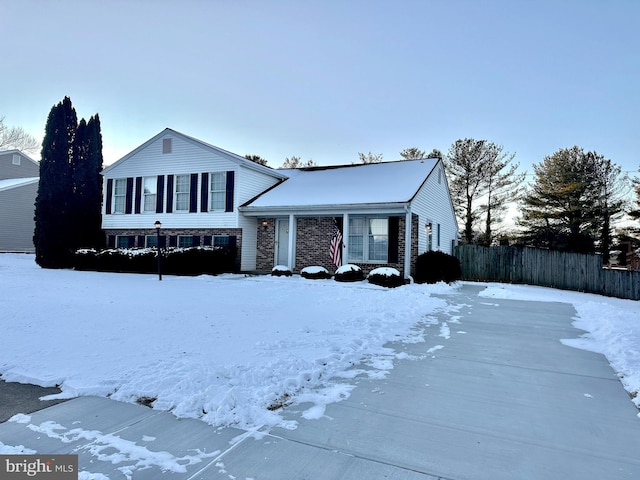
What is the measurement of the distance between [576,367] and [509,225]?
1019 inches

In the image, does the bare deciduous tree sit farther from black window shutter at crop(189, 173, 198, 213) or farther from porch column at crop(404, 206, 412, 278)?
porch column at crop(404, 206, 412, 278)

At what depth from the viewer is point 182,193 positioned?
54.7ft

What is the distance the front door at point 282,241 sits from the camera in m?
15.8

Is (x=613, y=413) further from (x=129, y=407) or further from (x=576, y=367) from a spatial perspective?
(x=129, y=407)

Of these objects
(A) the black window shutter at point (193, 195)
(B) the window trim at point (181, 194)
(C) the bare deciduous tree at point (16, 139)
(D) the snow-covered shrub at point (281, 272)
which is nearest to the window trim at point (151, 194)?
(B) the window trim at point (181, 194)

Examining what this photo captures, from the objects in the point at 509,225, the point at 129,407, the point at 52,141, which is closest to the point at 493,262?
the point at 509,225

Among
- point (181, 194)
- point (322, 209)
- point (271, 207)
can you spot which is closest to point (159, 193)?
point (181, 194)

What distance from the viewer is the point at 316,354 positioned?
438 centimetres

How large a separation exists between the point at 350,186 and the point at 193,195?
6997mm

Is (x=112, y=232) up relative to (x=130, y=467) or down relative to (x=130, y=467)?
up

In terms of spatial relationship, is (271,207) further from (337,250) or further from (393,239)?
(393,239)

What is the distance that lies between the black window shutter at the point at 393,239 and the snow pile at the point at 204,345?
15.9 feet

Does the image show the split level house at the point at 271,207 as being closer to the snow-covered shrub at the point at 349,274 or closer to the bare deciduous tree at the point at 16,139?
the snow-covered shrub at the point at 349,274

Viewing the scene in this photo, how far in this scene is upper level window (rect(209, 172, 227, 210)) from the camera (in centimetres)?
1591
